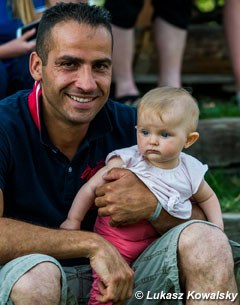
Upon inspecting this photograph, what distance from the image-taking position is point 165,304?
3.49 metres

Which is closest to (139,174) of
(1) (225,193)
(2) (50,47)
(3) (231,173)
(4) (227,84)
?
(2) (50,47)

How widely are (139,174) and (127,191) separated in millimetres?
82

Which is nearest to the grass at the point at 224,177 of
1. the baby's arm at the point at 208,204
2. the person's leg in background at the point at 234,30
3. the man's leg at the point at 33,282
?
the person's leg in background at the point at 234,30

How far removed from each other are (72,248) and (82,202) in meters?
0.28

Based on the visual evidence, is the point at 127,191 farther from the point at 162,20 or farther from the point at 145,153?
the point at 162,20

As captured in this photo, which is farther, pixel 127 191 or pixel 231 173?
pixel 231 173

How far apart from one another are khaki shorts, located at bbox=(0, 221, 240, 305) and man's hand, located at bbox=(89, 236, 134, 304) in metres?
0.12

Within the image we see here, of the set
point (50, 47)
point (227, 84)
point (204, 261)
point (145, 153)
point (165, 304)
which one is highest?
point (50, 47)

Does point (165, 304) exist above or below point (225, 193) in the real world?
above

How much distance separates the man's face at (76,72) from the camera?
3.58 metres

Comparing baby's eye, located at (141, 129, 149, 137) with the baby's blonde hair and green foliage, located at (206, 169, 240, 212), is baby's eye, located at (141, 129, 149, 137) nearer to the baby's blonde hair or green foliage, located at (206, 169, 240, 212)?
the baby's blonde hair

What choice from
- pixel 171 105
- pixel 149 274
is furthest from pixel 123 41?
pixel 149 274

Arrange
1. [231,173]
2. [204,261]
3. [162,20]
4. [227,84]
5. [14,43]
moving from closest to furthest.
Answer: [204,261] < [14,43] < [231,173] < [162,20] < [227,84]

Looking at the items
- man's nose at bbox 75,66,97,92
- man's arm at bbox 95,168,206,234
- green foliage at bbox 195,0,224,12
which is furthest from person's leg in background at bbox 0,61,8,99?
green foliage at bbox 195,0,224,12
